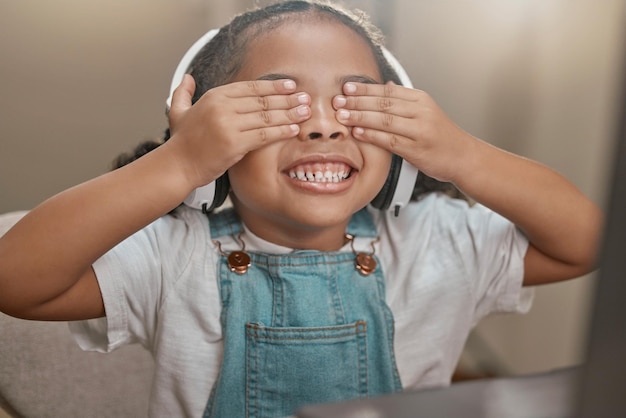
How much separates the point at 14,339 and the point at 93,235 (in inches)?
9.2

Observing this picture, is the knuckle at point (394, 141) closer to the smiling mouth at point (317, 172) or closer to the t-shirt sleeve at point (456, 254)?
the smiling mouth at point (317, 172)

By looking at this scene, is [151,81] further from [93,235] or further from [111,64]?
[93,235]

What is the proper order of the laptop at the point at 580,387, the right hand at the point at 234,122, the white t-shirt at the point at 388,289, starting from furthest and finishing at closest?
the white t-shirt at the point at 388,289 → the right hand at the point at 234,122 → the laptop at the point at 580,387

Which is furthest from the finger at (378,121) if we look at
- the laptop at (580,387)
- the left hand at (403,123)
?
the laptop at (580,387)

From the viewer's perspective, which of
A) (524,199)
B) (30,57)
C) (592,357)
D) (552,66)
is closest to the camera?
(592,357)

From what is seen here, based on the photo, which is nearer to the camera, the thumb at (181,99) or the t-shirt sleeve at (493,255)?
the thumb at (181,99)

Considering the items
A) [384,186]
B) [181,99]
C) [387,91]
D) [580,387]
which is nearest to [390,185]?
[384,186]

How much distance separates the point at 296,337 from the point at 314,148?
0.18 meters

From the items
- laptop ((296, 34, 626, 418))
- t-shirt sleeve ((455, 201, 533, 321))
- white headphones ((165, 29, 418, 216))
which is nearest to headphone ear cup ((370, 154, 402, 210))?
white headphones ((165, 29, 418, 216))

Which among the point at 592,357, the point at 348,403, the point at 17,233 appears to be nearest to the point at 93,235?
the point at 17,233

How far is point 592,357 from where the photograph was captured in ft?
0.89

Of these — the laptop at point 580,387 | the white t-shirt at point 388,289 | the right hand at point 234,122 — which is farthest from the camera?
the white t-shirt at point 388,289

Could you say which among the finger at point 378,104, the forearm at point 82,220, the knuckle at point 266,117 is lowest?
the forearm at point 82,220

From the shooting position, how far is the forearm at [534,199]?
70 cm
